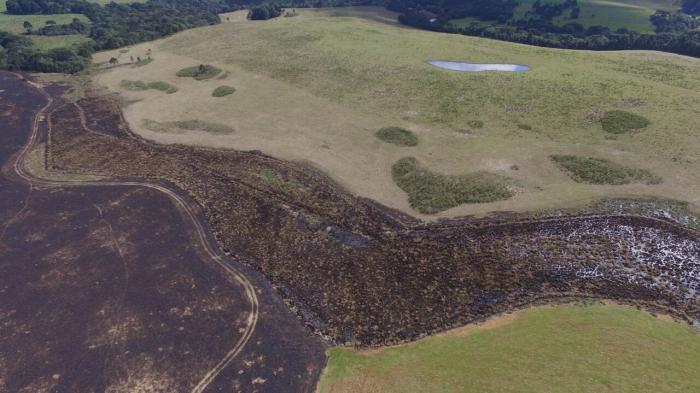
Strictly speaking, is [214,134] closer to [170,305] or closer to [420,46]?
[170,305]

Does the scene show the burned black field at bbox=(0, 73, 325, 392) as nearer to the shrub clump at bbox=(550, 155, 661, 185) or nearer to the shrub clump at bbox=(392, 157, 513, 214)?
the shrub clump at bbox=(392, 157, 513, 214)

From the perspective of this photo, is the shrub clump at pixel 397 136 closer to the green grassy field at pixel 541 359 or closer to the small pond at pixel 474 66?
the green grassy field at pixel 541 359

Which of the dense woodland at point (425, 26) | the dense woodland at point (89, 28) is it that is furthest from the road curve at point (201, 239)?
the dense woodland at point (425, 26)

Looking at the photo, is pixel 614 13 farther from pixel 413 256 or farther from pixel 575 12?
pixel 413 256

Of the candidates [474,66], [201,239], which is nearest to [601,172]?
[201,239]

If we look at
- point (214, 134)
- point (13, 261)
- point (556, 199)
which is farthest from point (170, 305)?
point (556, 199)

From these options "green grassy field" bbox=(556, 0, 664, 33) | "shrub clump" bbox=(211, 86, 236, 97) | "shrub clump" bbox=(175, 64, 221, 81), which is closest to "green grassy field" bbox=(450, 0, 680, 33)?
"green grassy field" bbox=(556, 0, 664, 33)
